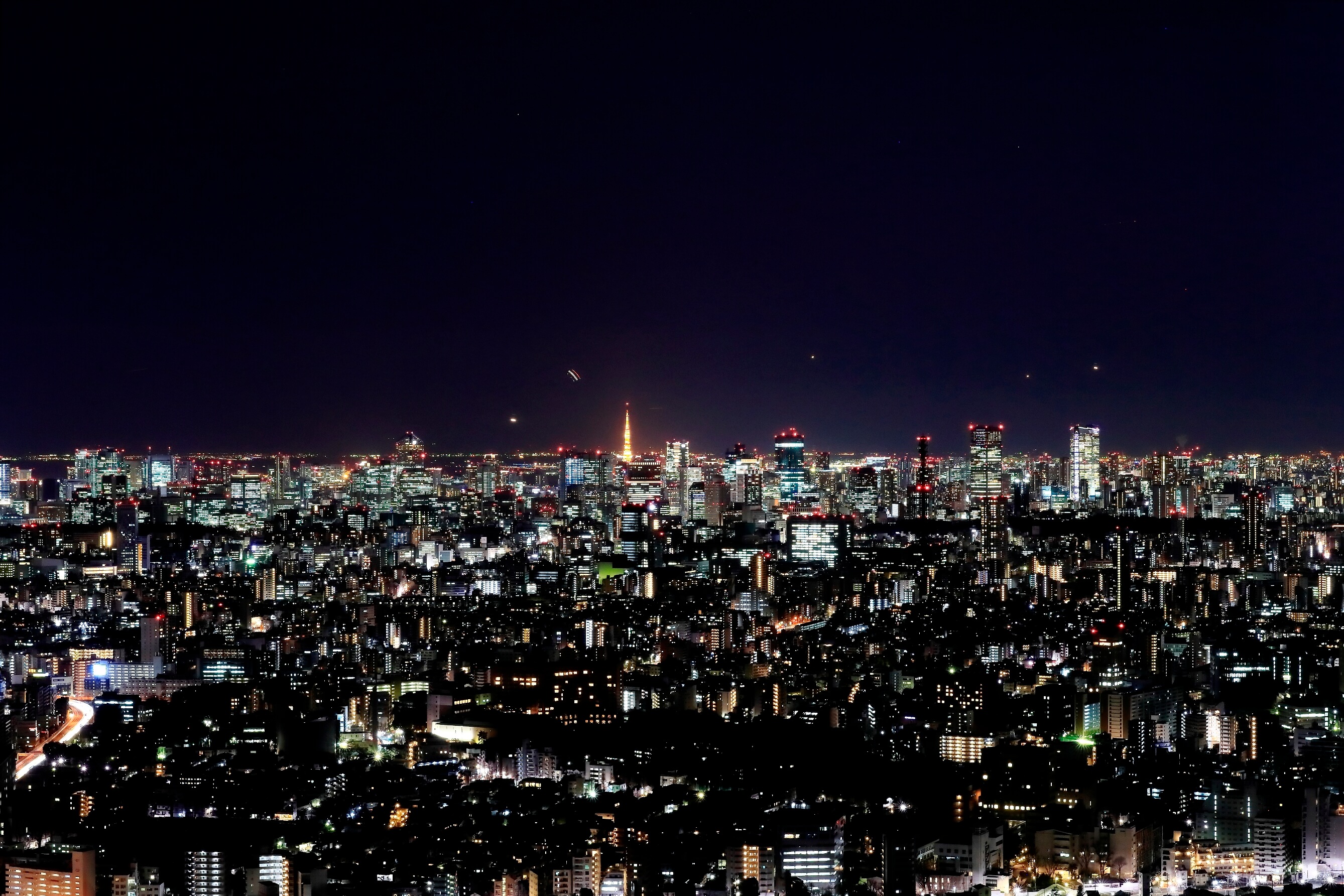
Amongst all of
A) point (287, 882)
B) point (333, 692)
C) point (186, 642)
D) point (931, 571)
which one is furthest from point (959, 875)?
point (931, 571)

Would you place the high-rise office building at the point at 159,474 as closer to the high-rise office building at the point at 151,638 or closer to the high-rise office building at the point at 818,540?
the high-rise office building at the point at 818,540

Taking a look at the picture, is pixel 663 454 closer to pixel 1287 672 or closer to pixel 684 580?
pixel 684 580

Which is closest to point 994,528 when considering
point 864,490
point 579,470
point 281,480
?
point 864,490

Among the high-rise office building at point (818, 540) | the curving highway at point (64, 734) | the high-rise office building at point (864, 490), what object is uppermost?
the high-rise office building at point (864, 490)

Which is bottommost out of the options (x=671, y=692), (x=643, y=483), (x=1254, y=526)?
(x=671, y=692)

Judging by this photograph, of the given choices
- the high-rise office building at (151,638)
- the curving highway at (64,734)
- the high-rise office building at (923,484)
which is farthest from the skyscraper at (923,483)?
the curving highway at (64,734)

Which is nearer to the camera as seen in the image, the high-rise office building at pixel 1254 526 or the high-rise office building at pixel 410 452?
the high-rise office building at pixel 1254 526

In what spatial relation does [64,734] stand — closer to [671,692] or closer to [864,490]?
[671,692]
